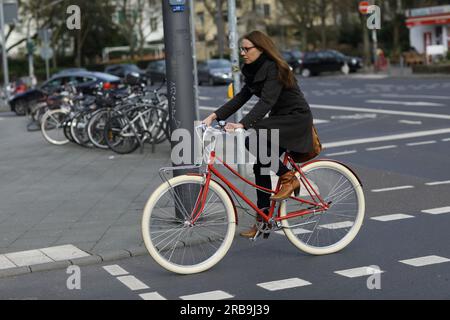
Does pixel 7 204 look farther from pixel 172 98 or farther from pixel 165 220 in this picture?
pixel 165 220

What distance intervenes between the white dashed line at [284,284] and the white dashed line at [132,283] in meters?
0.83

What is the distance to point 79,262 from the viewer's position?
295 inches

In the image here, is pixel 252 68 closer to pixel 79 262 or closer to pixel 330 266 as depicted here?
pixel 330 266

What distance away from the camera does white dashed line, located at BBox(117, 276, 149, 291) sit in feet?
21.6

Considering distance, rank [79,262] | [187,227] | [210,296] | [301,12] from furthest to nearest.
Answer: [301,12] → [79,262] → [187,227] → [210,296]

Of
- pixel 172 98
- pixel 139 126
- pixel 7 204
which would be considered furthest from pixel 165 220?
pixel 139 126

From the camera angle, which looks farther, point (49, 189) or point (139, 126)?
point (139, 126)

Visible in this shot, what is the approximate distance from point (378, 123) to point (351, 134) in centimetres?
199

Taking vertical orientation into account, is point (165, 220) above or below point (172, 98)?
below

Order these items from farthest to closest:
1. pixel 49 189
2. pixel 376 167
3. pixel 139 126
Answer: pixel 139 126 → pixel 376 167 → pixel 49 189

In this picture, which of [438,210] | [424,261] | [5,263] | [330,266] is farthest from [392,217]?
[5,263]

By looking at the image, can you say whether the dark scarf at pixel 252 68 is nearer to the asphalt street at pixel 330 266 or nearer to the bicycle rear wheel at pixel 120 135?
the asphalt street at pixel 330 266

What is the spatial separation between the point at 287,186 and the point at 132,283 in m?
1.44

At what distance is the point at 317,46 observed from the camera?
78562 mm
